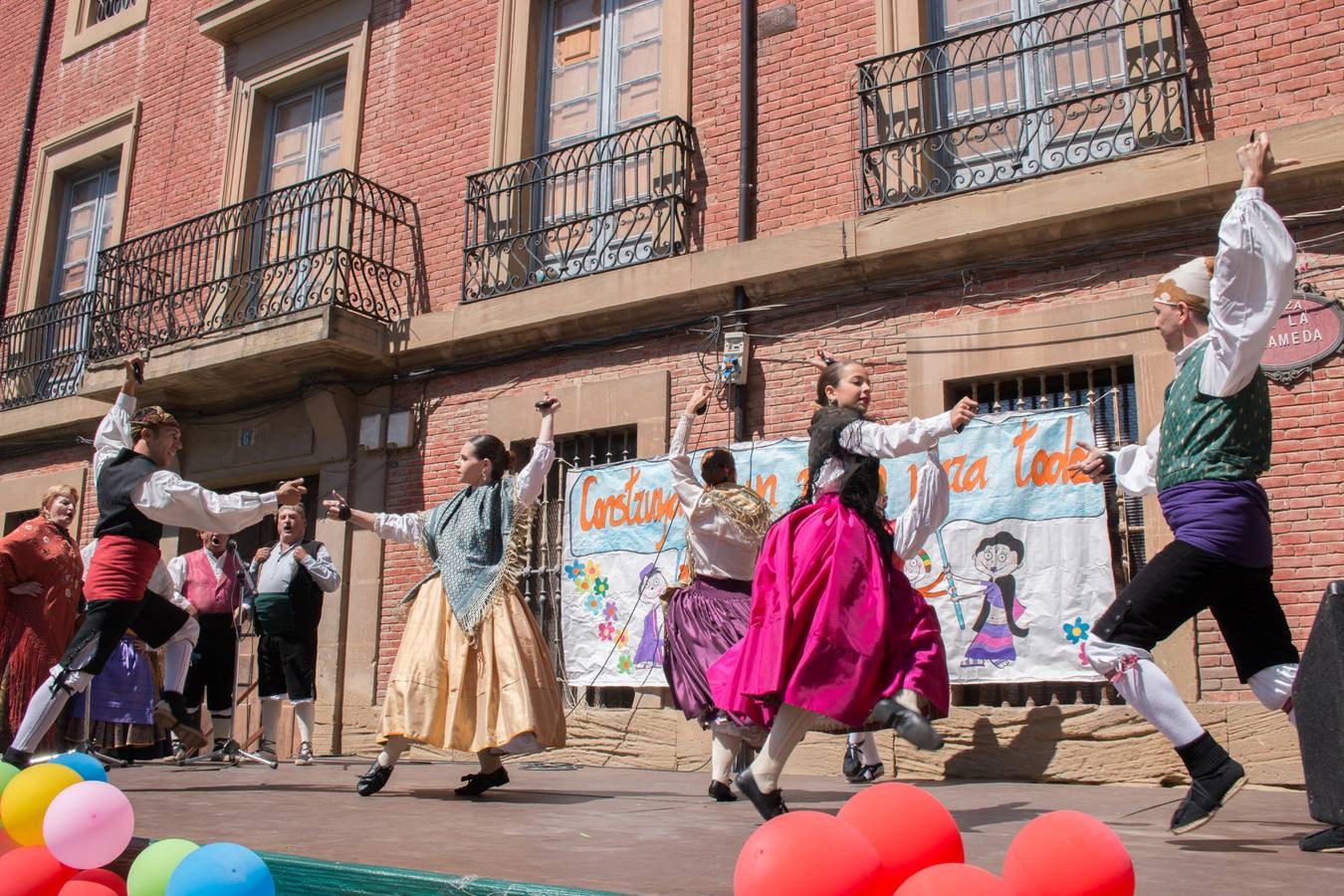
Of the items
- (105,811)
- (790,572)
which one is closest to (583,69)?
(790,572)

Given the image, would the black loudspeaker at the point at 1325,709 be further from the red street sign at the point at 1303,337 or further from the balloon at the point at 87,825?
the red street sign at the point at 1303,337

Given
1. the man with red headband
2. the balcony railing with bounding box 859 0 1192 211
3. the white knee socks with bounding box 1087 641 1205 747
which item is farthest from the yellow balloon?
the balcony railing with bounding box 859 0 1192 211

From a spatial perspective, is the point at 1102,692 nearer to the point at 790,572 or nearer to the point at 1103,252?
the point at 1103,252

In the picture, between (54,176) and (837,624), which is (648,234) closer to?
(837,624)

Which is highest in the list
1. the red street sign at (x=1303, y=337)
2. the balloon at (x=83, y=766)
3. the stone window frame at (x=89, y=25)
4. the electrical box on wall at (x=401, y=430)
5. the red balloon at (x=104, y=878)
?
the stone window frame at (x=89, y=25)

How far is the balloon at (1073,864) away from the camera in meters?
2.30

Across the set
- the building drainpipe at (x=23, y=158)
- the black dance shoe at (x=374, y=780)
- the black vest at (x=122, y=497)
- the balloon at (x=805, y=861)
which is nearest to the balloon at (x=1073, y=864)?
the balloon at (x=805, y=861)

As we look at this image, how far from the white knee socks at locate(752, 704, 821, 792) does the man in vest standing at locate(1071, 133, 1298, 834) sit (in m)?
0.97

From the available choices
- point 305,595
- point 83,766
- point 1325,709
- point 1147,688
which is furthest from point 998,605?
point 83,766

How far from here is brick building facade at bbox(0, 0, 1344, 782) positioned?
23.9 feet

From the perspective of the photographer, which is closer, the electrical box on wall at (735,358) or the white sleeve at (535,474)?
the white sleeve at (535,474)

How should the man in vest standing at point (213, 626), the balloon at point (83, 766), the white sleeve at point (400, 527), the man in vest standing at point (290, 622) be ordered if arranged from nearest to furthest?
1. the balloon at point (83, 766)
2. the white sleeve at point (400, 527)
3. the man in vest standing at point (290, 622)
4. the man in vest standing at point (213, 626)

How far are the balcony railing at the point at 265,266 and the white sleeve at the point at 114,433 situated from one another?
173 inches

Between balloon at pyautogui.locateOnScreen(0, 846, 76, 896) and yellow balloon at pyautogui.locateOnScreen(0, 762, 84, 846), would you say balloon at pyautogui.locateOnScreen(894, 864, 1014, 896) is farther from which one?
yellow balloon at pyautogui.locateOnScreen(0, 762, 84, 846)
